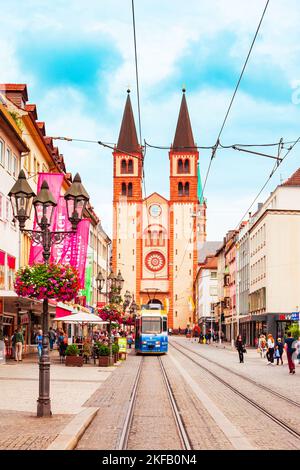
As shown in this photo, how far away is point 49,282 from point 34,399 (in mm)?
3063

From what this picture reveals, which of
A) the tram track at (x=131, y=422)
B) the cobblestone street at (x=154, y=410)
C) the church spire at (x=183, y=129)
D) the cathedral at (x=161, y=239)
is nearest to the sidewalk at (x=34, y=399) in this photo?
the cobblestone street at (x=154, y=410)

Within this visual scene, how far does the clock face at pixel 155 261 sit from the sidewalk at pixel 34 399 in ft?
289

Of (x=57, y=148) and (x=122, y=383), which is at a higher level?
(x=57, y=148)

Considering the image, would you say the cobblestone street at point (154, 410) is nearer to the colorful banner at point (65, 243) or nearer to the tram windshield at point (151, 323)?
the colorful banner at point (65, 243)

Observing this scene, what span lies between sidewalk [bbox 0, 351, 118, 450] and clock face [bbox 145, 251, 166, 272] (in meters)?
88.2

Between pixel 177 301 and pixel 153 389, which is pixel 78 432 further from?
pixel 177 301

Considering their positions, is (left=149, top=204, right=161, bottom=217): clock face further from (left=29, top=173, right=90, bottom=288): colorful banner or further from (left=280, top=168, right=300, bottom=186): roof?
(left=29, top=173, right=90, bottom=288): colorful banner

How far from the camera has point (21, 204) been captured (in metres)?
14.1

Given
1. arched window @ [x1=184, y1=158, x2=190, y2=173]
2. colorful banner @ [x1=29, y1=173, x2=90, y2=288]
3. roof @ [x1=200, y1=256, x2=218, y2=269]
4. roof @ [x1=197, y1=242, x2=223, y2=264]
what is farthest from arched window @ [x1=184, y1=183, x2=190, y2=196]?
colorful banner @ [x1=29, y1=173, x2=90, y2=288]

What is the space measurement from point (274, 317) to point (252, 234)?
13.0 metres

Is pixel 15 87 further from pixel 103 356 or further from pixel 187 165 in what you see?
pixel 187 165

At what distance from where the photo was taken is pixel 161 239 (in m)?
120

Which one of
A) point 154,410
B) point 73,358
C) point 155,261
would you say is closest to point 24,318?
point 73,358
